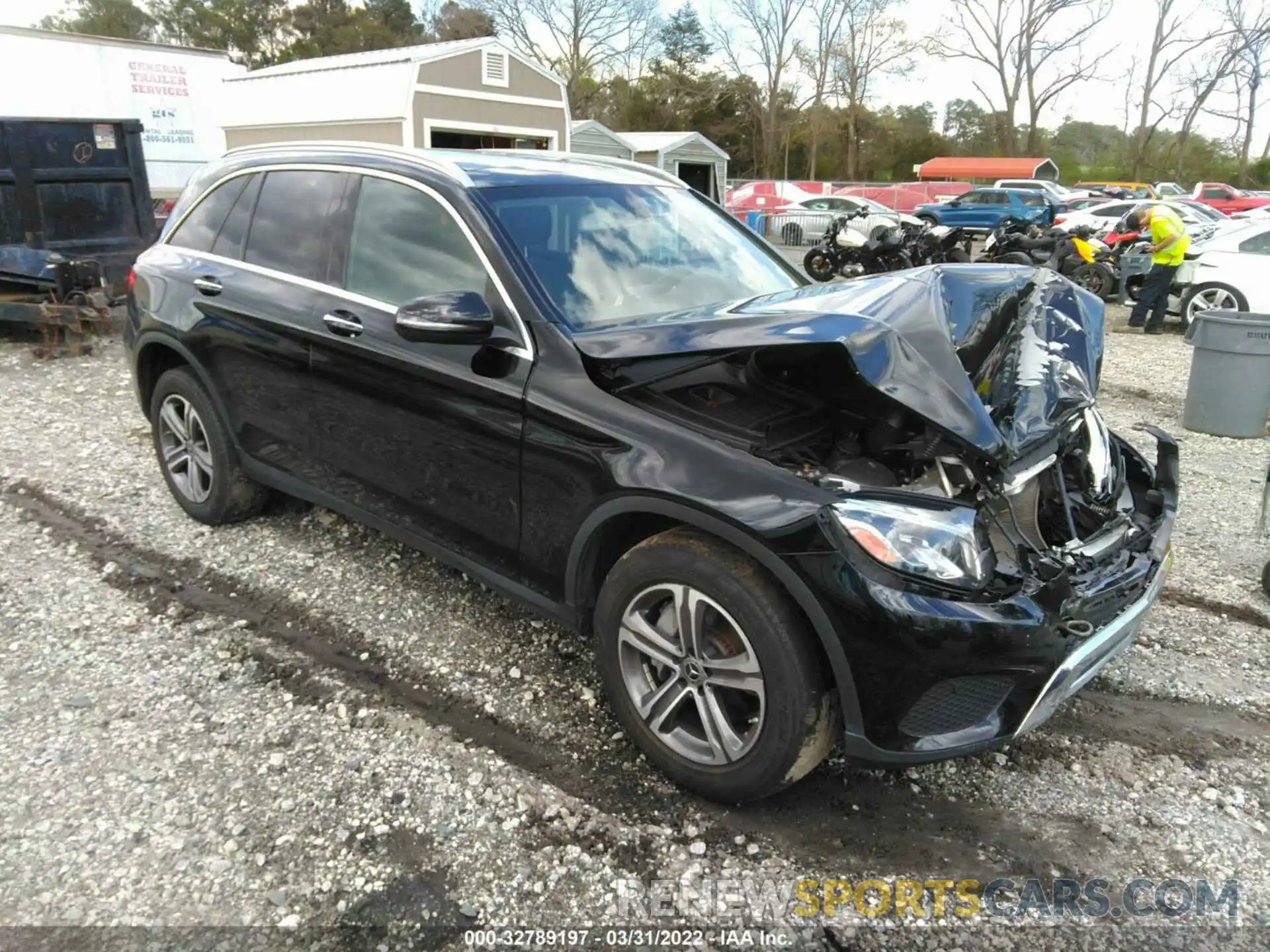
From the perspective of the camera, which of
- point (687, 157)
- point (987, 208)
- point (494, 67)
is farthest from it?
point (687, 157)

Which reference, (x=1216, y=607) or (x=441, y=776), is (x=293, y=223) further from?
(x=1216, y=607)

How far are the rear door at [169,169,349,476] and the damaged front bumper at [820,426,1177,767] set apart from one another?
8.43ft

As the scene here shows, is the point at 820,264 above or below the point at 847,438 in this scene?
below

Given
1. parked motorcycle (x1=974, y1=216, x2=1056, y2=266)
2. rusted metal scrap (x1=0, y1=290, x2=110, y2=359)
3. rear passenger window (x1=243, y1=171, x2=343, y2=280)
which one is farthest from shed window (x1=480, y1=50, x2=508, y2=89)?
rear passenger window (x1=243, y1=171, x2=343, y2=280)

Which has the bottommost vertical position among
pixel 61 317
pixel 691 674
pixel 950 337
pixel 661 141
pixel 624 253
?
pixel 691 674

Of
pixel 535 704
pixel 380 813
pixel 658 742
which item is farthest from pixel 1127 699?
pixel 380 813

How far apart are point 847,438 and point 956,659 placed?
30.7 inches

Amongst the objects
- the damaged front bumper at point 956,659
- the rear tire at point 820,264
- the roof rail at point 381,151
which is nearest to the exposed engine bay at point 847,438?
the damaged front bumper at point 956,659

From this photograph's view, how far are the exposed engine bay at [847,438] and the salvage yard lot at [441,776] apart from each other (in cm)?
83

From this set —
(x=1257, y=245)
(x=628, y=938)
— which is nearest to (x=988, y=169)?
(x=1257, y=245)

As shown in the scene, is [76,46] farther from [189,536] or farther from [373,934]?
[373,934]

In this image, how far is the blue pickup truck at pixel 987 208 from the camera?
1159 inches

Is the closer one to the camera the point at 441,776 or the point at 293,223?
the point at 441,776

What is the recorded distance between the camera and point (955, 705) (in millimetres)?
2373
